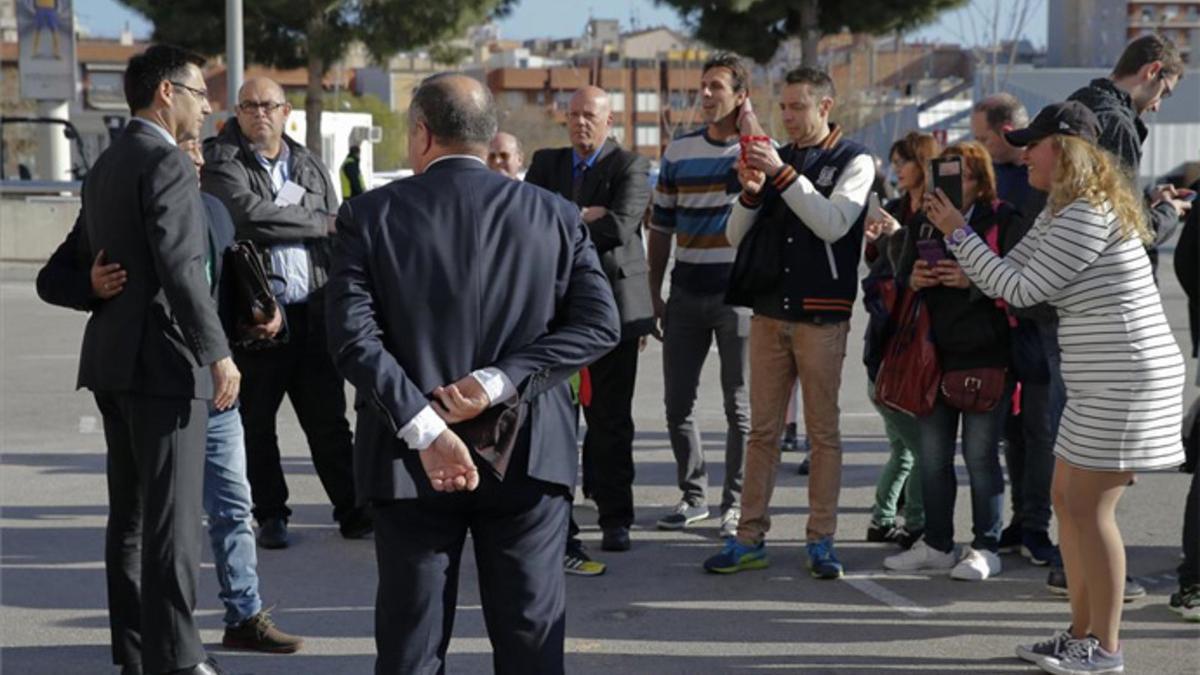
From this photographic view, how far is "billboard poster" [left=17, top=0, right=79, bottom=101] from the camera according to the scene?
82.3ft

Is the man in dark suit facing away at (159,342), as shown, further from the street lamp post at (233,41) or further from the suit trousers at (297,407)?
the street lamp post at (233,41)

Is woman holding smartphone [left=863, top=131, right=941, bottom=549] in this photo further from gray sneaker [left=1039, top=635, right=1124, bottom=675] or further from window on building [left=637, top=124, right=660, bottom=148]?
window on building [left=637, top=124, right=660, bottom=148]

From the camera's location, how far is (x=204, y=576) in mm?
6602

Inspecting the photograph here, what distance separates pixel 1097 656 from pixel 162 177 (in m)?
3.49

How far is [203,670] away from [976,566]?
3.28 metres

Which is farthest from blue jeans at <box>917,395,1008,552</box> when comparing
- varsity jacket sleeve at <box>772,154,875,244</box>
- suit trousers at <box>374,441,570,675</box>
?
suit trousers at <box>374,441,570,675</box>

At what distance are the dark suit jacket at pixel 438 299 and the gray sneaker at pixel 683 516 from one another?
11.6 ft

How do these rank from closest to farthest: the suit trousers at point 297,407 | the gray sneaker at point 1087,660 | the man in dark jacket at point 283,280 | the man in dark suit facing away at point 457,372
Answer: the man in dark suit facing away at point 457,372 → the gray sneaker at point 1087,660 → the man in dark jacket at point 283,280 → the suit trousers at point 297,407

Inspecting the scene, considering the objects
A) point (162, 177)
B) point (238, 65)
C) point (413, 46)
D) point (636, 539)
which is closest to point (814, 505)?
point (636, 539)

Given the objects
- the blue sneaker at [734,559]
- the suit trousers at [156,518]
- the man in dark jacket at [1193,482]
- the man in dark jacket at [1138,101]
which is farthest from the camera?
the blue sneaker at [734,559]

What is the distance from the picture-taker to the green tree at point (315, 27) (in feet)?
87.8

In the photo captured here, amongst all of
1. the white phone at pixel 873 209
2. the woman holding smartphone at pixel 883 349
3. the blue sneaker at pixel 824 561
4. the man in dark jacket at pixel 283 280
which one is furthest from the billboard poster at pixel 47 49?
the blue sneaker at pixel 824 561

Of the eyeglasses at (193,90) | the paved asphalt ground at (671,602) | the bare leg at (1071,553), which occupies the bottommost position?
the paved asphalt ground at (671,602)

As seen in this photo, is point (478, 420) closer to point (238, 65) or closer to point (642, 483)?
point (642, 483)
